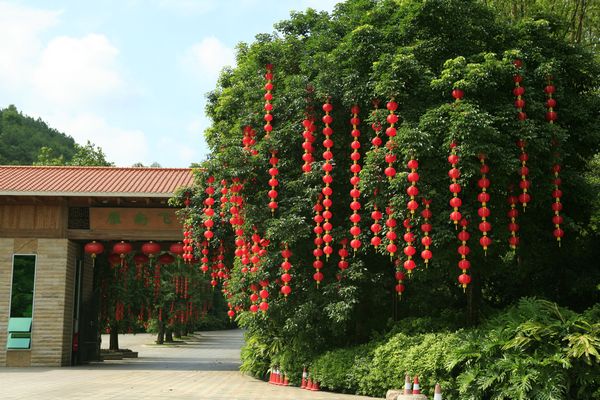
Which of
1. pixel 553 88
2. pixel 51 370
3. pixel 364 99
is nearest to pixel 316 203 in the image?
pixel 364 99

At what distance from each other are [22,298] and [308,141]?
9.98m

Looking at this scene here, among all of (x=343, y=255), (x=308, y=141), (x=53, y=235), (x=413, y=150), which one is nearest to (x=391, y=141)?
(x=413, y=150)

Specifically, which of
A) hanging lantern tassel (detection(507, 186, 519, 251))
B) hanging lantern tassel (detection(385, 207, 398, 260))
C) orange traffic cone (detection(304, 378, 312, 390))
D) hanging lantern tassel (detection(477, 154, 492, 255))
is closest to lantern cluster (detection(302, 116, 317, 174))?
hanging lantern tassel (detection(385, 207, 398, 260))

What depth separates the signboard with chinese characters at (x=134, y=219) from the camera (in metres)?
18.5

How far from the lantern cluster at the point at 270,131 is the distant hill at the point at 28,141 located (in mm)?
26996

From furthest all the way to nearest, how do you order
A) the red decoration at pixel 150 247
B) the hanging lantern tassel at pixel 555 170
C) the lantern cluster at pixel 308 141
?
1. the red decoration at pixel 150 247
2. the lantern cluster at pixel 308 141
3. the hanging lantern tassel at pixel 555 170

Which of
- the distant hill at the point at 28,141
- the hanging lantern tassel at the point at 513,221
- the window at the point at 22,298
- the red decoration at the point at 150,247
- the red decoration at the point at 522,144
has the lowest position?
the window at the point at 22,298

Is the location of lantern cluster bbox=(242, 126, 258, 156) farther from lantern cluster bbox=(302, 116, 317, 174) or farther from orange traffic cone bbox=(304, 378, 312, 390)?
orange traffic cone bbox=(304, 378, 312, 390)

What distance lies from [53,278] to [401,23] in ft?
37.0

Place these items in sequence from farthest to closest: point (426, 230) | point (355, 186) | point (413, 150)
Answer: point (355, 186) < point (426, 230) < point (413, 150)

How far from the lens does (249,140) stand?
13.5m

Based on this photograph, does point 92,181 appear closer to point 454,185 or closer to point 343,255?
point 343,255

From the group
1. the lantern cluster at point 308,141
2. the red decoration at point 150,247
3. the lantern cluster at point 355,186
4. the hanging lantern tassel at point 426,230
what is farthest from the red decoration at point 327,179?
the red decoration at point 150,247

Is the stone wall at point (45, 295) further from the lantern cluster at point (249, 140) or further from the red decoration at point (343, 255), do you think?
the red decoration at point (343, 255)
